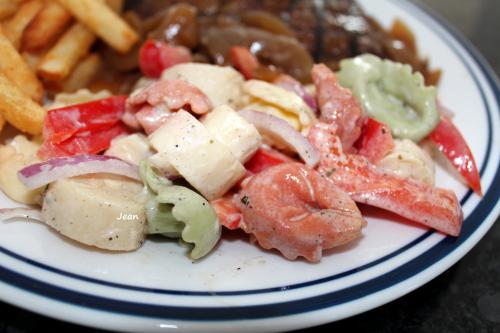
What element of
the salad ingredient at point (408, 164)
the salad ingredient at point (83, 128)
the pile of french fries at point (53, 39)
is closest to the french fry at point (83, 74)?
the pile of french fries at point (53, 39)

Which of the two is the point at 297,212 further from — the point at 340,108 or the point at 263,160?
the point at 340,108

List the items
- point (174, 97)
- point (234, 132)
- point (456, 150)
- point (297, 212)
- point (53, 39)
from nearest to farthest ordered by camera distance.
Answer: point (297, 212), point (234, 132), point (174, 97), point (456, 150), point (53, 39)

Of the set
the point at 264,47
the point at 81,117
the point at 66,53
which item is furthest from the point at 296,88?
the point at 66,53

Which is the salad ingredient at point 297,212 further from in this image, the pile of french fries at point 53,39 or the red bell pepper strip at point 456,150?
the pile of french fries at point 53,39

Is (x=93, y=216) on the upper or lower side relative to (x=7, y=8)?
lower

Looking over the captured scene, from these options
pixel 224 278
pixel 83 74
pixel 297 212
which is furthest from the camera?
pixel 83 74
